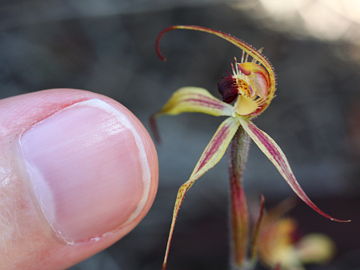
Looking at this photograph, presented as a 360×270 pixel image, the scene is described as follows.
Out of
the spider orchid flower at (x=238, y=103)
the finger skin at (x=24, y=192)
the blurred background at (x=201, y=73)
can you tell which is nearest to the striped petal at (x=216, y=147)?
the spider orchid flower at (x=238, y=103)

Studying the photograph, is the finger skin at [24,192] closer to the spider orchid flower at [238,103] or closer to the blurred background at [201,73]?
the spider orchid flower at [238,103]

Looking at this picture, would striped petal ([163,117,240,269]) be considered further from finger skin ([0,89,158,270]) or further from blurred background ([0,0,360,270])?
blurred background ([0,0,360,270])

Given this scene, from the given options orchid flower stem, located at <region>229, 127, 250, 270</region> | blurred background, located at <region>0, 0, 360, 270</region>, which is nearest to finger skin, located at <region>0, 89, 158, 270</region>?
orchid flower stem, located at <region>229, 127, 250, 270</region>

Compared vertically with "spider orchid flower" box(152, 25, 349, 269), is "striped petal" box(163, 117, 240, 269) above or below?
below

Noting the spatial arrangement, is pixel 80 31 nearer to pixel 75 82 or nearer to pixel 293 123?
A: pixel 75 82

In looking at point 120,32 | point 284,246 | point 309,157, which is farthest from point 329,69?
point 284,246

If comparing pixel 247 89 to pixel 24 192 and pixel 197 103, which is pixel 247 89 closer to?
pixel 197 103

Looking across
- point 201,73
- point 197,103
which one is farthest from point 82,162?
point 201,73
